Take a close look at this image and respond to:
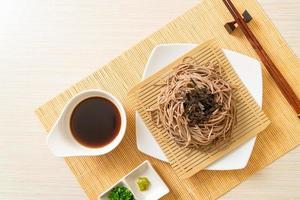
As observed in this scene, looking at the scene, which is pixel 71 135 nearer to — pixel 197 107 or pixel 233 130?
pixel 197 107

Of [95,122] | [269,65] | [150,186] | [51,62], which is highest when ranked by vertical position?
[51,62]

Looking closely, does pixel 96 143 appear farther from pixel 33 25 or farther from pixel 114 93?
pixel 33 25

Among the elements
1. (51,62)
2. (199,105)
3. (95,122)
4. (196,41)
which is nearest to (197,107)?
(199,105)

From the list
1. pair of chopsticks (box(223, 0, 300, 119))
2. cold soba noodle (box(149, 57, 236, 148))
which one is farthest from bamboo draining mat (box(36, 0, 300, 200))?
cold soba noodle (box(149, 57, 236, 148))

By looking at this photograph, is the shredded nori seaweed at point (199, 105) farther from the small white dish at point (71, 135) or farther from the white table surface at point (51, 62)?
the white table surface at point (51, 62)

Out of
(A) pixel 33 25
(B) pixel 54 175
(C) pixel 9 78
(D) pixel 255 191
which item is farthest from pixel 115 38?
(D) pixel 255 191

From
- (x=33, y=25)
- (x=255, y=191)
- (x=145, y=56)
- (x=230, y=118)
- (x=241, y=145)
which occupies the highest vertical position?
(x=33, y=25)

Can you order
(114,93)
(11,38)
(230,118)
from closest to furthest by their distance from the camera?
(230,118) < (114,93) < (11,38)
